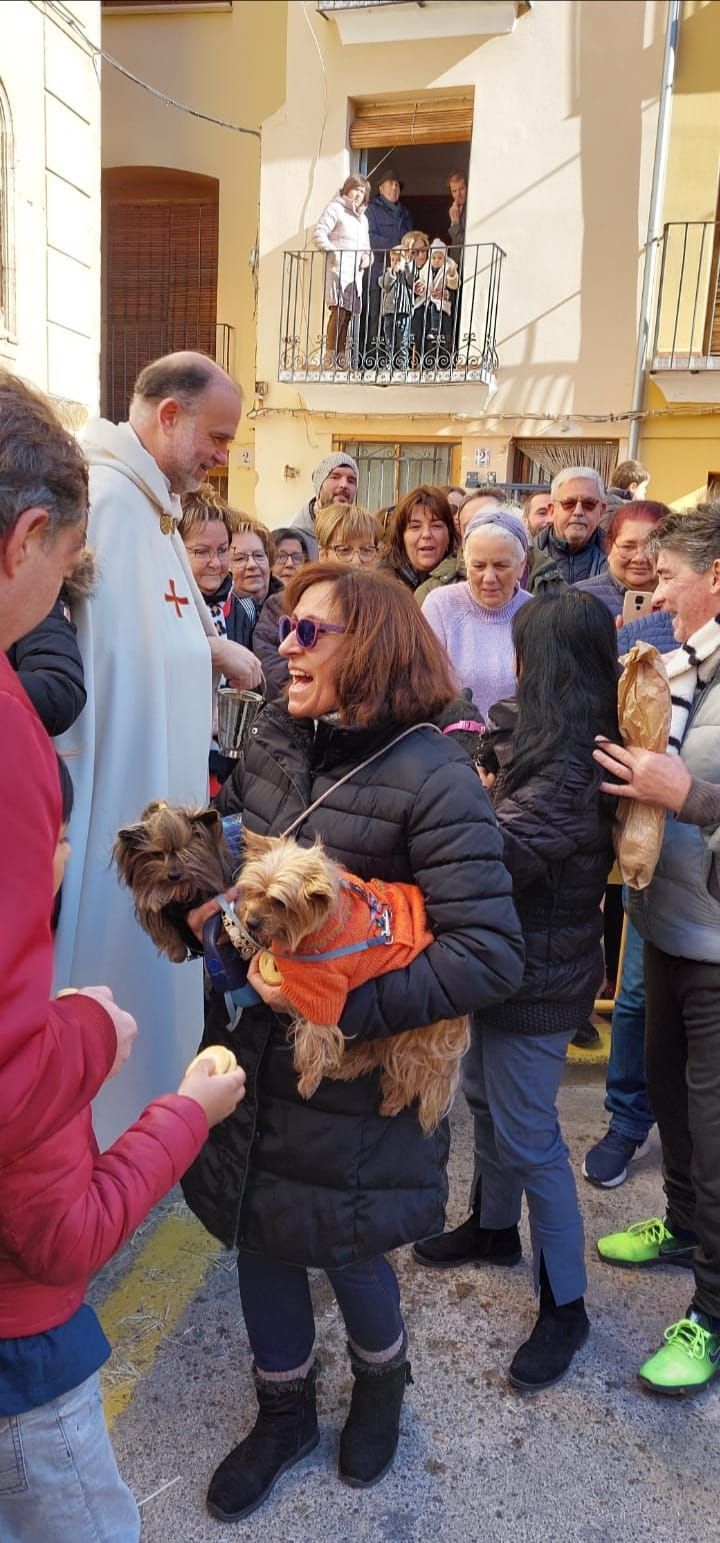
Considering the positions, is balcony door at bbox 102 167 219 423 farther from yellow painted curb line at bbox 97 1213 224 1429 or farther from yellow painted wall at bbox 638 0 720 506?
yellow painted curb line at bbox 97 1213 224 1429

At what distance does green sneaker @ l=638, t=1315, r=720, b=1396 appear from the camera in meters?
2.36

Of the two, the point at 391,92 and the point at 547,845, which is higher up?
the point at 391,92

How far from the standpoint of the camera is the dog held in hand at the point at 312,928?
5.07ft

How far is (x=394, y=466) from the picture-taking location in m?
12.3

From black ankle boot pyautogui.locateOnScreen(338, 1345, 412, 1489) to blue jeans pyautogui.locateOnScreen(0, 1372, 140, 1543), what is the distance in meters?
0.81

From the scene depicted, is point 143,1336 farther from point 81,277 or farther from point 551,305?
point 551,305

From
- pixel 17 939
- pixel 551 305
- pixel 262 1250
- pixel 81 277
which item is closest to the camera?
pixel 17 939

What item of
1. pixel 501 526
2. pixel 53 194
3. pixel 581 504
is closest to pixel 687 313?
pixel 53 194

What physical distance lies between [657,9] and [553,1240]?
40.4 ft

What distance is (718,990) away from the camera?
2.40 m

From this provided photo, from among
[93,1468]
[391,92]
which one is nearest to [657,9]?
[391,92]

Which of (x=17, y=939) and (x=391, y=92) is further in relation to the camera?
(x=391, y=92)

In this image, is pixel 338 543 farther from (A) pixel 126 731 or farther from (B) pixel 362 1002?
(B) pixel 362 1002

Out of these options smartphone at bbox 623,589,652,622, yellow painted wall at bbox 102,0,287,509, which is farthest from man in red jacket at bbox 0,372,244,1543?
yellow painted wall at bbox 102,0,287,509
